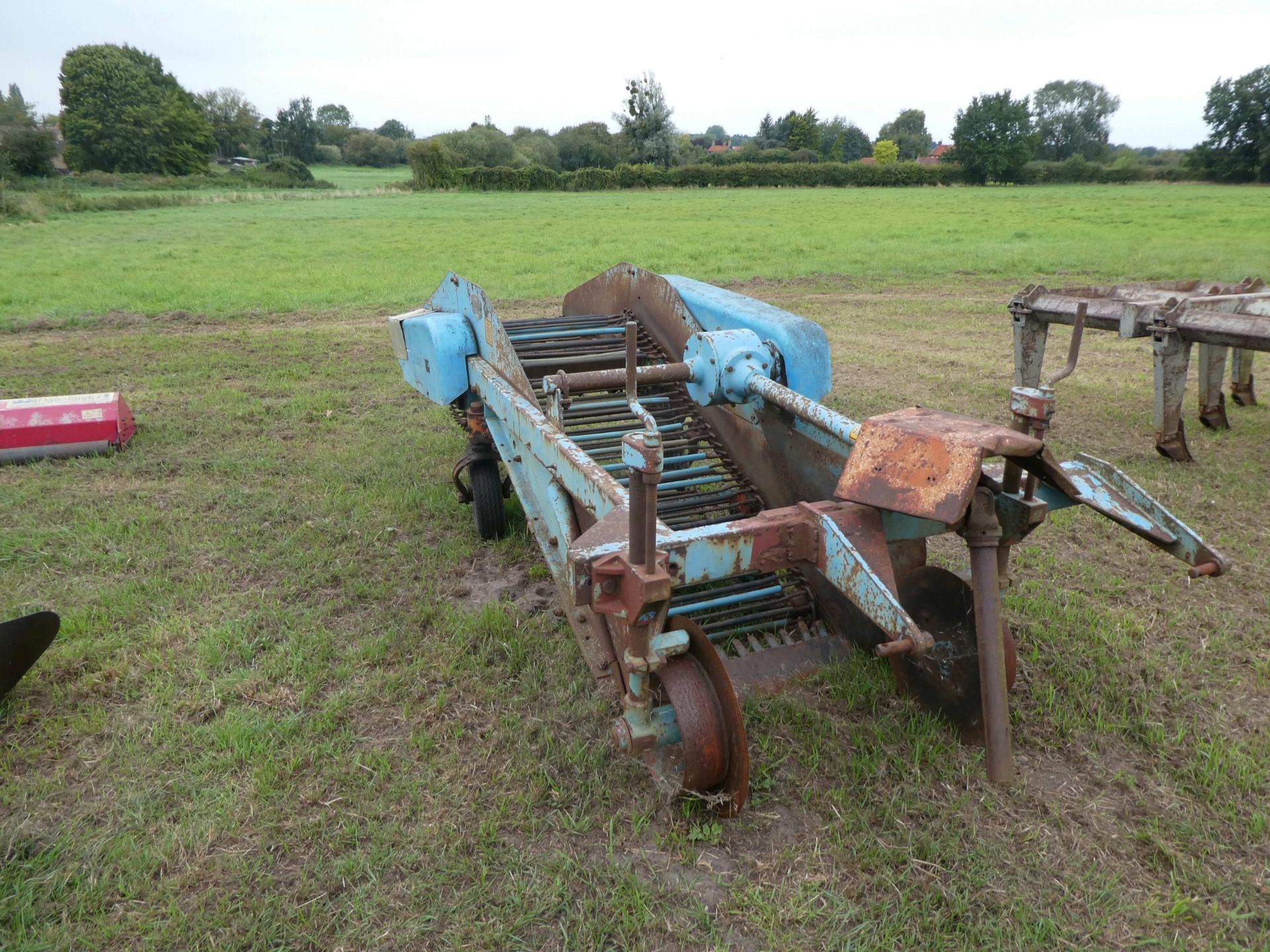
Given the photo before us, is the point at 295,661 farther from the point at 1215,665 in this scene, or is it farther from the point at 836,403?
the point at 836,403

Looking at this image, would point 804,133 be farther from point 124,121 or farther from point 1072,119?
point 124,121

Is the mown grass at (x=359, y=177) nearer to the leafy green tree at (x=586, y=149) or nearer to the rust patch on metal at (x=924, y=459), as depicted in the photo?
the leafy green tree at (x=586, y=149)

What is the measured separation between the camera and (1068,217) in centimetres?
2283

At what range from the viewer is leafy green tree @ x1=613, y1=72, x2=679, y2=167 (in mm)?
53219

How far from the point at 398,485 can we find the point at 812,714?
3153mm

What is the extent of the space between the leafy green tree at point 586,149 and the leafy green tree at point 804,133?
75.8ft

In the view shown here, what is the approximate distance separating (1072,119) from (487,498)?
104 m

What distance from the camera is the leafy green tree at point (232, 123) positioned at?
242 feet

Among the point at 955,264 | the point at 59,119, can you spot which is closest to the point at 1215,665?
the point at 955,264

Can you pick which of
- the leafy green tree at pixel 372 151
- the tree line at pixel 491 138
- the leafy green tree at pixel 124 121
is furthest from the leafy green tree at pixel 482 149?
the leafy green tree at pixel 372 151

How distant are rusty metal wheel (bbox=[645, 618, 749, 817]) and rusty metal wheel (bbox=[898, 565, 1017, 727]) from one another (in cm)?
82

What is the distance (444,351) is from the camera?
418 centimetres

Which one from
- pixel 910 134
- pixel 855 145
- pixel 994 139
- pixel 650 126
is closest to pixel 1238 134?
pixel 994 139

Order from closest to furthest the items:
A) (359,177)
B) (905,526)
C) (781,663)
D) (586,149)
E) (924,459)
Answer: (924,459), (905,526), (781,663), (359,177), (586,149)
